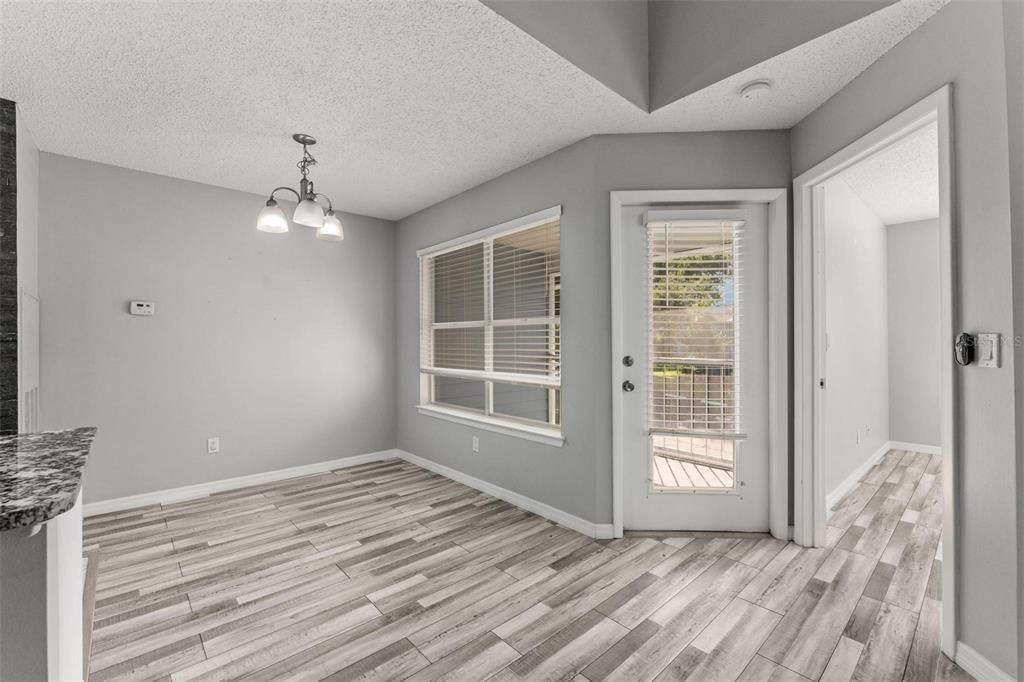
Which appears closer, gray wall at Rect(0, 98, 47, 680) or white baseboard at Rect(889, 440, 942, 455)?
gray wall at Rect(0, 98, 47, 680)

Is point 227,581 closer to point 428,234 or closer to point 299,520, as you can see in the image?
point 299,520

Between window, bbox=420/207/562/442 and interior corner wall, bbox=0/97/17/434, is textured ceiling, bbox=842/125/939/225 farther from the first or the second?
interior corner wall, bbox=0/97/17/434

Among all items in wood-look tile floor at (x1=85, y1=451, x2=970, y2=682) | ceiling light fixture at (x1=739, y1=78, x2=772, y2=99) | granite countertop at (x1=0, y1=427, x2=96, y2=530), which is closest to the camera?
granite countertop at (x1=0, y1=427, x2=96, y2=530)

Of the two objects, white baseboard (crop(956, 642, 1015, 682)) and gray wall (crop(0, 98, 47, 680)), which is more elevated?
gray wall (crop(0, 98, 47, 680))

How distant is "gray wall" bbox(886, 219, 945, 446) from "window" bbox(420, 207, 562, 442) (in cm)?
411

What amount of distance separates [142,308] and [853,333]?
5.63m

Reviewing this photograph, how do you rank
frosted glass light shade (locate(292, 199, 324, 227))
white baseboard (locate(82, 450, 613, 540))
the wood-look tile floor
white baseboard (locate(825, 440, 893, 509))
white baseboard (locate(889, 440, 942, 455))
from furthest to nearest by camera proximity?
white baseboard (locate(889, 440, 942, 455)) → white baseboard (locate(825, 440, 893, 509)) → white baseboard (locate(82, 450, 613, 540)) → frosted glass light shade (locate(292, 199, 324, 227)) → the wood-look tile floor

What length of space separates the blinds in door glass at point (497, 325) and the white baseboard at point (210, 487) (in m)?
1.06

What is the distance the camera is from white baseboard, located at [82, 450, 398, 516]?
129 inches

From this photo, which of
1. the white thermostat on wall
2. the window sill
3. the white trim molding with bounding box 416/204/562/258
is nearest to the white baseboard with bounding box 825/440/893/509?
the window sill

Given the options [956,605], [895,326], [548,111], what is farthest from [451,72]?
[895,326]

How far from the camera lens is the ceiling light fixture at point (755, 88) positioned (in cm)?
223

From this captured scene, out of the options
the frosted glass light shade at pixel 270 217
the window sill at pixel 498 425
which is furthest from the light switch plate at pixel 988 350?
the frosted glass light shade at pixel 270 217

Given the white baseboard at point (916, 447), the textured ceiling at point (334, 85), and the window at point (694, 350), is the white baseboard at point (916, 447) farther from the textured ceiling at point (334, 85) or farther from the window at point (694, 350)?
the textured ceiling at point (334, 85)
